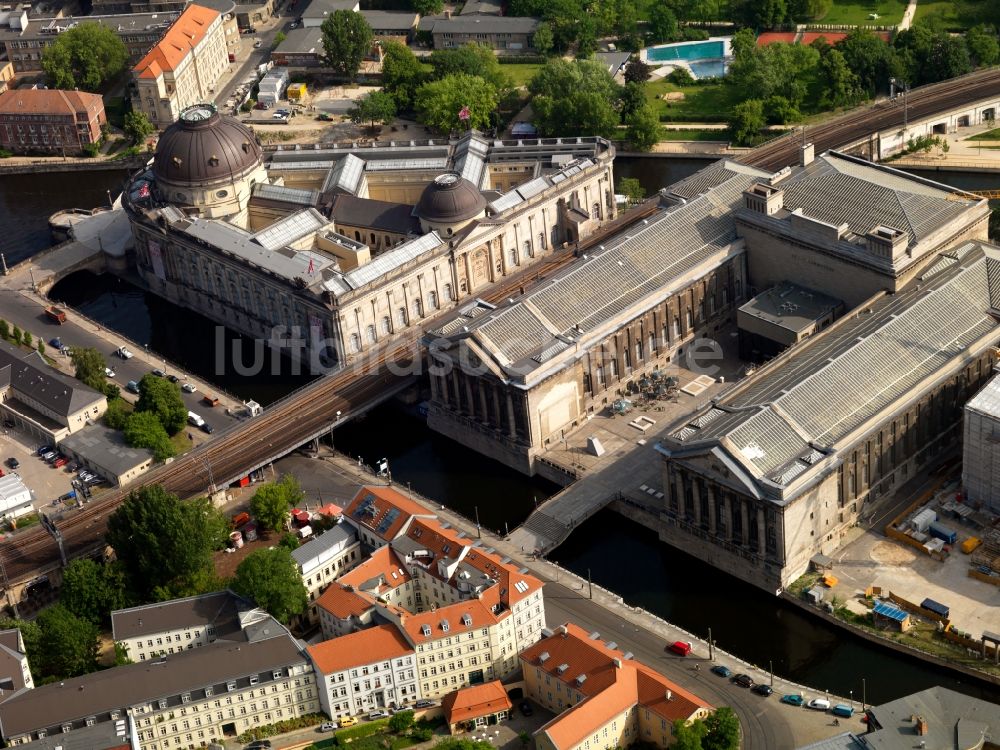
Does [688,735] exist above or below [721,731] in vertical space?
above

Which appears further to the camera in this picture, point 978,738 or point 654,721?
point 654,721

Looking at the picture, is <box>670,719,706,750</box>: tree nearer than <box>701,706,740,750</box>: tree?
Yes

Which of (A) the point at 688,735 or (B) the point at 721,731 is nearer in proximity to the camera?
(A) the point at 688,735

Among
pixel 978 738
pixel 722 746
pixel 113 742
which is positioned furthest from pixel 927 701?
pixel 113 742

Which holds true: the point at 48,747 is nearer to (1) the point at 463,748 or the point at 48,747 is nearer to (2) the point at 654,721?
(1) the point at 463,748
